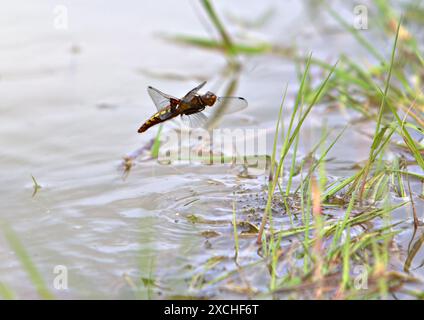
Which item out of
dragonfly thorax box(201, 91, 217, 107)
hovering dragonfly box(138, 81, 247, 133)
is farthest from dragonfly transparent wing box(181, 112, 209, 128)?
dragonfly thorax box(201, 91, 217, 107)

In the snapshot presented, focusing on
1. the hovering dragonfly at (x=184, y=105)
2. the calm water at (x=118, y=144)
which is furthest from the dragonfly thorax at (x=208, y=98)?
the calm water at (x=118, y=144)

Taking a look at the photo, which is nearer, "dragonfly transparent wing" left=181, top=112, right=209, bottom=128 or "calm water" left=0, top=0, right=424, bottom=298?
"calm water" left=0, top=0, right=424, bottom=298

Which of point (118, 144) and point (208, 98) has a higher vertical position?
point (208, 98)

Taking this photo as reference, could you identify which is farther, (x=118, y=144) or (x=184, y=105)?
(x=118, y=144)

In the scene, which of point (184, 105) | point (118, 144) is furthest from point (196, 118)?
point (118, 144)

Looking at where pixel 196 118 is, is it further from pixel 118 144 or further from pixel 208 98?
pixel 118 144

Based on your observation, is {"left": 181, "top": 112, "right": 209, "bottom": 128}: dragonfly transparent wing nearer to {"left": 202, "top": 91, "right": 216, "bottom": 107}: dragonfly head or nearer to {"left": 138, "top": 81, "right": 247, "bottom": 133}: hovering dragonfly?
{"left": 138, "top": 81, "right": 247, "bottom": 133}: hovering dragonfly
